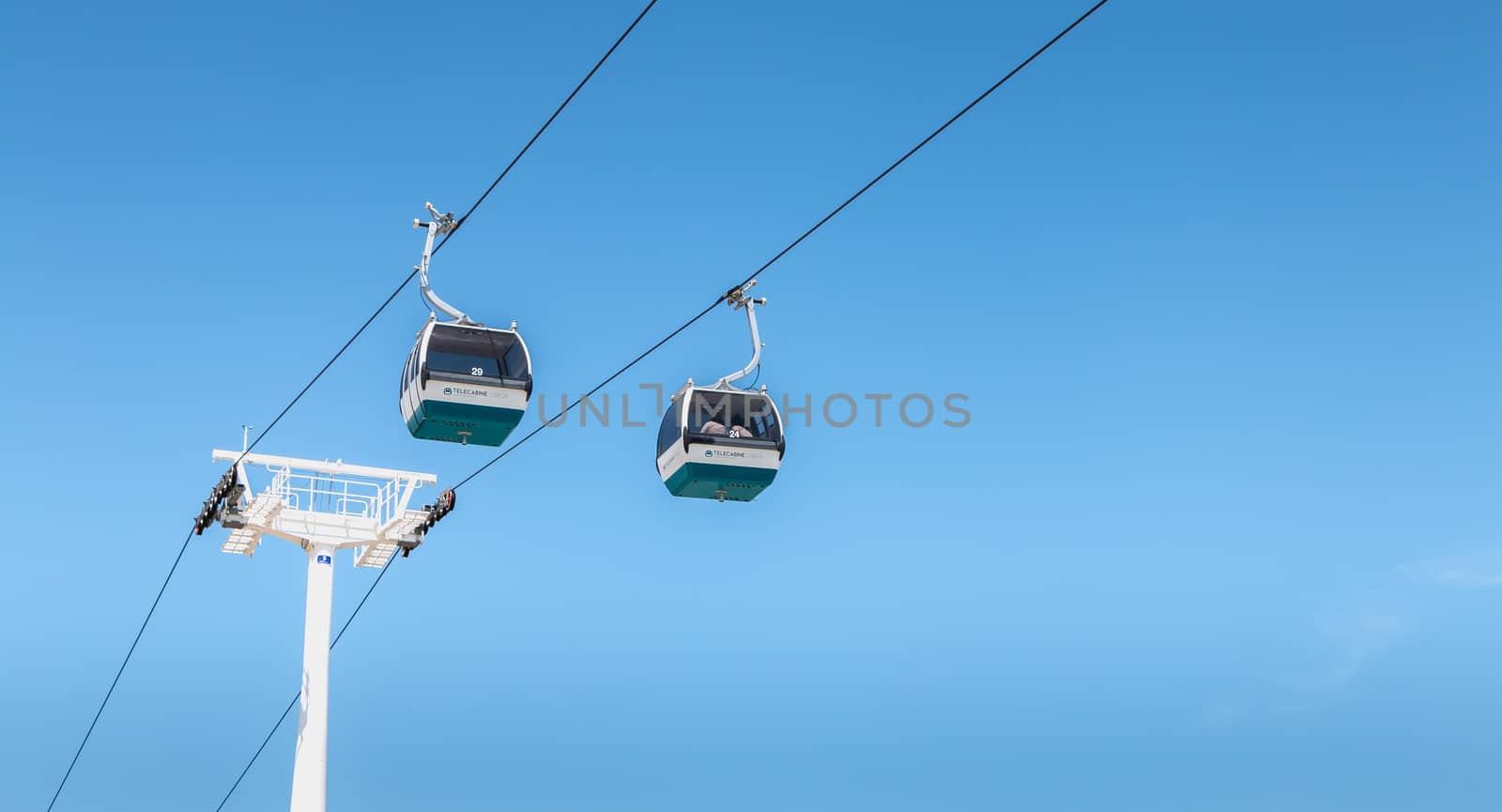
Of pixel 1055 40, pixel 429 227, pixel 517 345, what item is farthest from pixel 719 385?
pixel 1055 40

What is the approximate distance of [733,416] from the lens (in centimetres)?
2020

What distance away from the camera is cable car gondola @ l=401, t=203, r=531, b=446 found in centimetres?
1986

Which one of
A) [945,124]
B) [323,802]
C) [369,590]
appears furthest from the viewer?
[369,590]

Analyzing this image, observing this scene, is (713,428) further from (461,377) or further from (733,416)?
(461,377)

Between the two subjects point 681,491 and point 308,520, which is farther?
point 308,520

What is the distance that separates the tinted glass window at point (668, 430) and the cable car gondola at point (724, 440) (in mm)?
12

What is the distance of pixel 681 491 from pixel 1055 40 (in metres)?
10.3

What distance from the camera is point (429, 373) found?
1975 centimetres

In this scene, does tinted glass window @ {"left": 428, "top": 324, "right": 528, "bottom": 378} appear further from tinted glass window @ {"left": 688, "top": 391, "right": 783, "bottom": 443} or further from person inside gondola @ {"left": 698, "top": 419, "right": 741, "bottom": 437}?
person inside gondola @ {"left": 698, "top": 419, "right": 741, "bottom": 437}

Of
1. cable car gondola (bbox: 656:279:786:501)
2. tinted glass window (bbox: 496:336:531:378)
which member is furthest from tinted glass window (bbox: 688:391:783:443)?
tinted glass window (bbox: 496:336:531:378)

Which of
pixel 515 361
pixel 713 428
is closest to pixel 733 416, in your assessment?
pixel 713 428

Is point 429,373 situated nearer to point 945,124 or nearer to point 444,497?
point 444,497

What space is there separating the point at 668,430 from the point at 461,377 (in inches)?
104

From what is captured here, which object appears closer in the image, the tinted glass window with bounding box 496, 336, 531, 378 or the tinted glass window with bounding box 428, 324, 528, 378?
the tinted glass window with bounding box 428, 324, 528, 378
